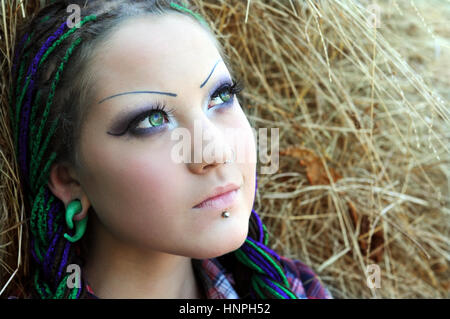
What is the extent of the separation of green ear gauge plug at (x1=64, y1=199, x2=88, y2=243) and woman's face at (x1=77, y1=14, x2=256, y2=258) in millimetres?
128

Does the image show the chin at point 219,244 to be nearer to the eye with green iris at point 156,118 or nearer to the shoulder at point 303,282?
the eye with green iris at point 156,118

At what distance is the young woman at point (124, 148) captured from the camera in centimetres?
137

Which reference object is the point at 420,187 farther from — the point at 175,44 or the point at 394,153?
the point at 175,44

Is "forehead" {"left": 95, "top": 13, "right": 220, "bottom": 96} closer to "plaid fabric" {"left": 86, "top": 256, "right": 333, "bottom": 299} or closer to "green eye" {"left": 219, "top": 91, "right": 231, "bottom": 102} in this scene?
"green eye" {"left": 219, "top": 91, "right": 231, "bottom": 102}

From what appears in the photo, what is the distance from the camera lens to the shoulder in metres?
1.86

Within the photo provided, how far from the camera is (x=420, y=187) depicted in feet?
7.56

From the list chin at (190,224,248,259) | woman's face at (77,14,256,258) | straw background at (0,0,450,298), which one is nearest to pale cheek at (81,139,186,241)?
woman's face at (77,14,256,258)

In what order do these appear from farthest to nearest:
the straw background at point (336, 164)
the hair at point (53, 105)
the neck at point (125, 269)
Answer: the straw background at point (336, 164)
the neck at point (125, 269)
the hair at point (53, 105)

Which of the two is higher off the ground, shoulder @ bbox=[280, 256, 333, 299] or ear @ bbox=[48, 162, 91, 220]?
ear @ bbox=[48, 162, 91, 220]

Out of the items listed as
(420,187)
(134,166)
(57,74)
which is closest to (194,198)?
(134,166)

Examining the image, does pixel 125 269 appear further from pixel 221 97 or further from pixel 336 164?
pixel 336 164

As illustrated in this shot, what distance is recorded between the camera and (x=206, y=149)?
4.43ft

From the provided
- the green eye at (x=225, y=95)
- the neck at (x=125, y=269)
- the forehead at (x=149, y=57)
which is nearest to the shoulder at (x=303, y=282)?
the neck at (x=125, y=269)
